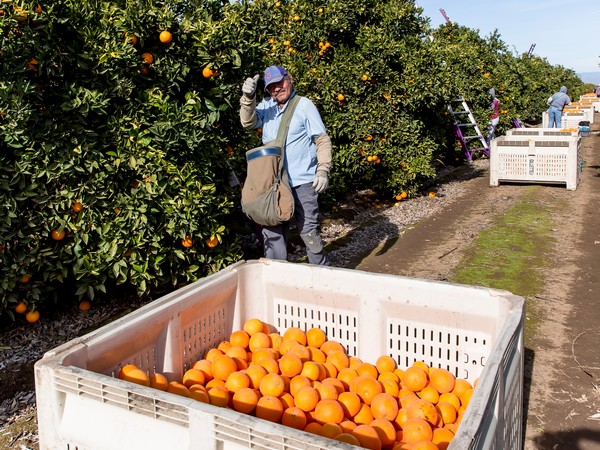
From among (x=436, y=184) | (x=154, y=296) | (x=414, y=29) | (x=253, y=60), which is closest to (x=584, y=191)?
(x=436, y=184)

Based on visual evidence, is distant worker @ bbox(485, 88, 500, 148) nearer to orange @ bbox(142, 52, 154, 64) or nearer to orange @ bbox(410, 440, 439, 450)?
orange @ bbox(142, 52, 154, 64)

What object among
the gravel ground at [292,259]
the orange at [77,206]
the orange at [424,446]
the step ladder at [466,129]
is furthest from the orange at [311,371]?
the step ladder at [466,129]

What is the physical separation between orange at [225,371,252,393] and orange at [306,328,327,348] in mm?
615

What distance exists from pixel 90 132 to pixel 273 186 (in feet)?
4.86

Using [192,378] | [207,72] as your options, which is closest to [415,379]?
[192,378]

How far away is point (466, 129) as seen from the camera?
17938mm

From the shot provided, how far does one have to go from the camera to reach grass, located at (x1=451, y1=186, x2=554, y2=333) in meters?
6.02

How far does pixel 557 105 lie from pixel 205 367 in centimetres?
1909

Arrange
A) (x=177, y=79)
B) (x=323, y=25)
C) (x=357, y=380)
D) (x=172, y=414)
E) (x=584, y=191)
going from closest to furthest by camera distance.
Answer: (x=172, y=414)
(x=357, y=380)
(x=177, y=79)
(x=323, y=25)
(x=584, y=191)

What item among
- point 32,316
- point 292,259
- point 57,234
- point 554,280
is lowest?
point 554,280

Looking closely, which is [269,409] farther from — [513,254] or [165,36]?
[513,254]

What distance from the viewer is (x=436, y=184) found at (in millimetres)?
13180

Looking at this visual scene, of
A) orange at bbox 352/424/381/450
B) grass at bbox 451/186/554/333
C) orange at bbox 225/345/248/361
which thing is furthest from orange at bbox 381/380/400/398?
grass at bbox 451/186/554/333

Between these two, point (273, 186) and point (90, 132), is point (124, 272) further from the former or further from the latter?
point (273, 186)
